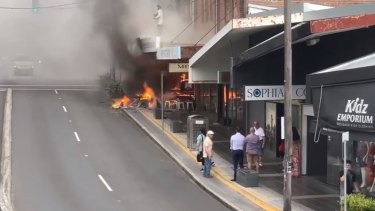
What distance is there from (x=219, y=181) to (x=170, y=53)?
1007cm

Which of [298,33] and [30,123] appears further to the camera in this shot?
[30,123]

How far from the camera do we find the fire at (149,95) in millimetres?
32375

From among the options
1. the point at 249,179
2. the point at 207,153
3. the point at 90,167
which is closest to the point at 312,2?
the point at 207,153

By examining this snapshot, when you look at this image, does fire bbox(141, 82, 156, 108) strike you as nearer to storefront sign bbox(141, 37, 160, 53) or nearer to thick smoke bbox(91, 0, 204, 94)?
thick smoke bbox(91, 0, 204, 94)

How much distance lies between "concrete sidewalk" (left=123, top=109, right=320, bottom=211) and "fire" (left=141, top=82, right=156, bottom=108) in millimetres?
4922

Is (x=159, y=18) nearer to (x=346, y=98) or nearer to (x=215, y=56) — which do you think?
(x=215, y=56)

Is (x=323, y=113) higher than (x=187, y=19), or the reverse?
(x=187, y=19)

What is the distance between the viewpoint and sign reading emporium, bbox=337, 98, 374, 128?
8867 millimetres

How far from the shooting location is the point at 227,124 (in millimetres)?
28922

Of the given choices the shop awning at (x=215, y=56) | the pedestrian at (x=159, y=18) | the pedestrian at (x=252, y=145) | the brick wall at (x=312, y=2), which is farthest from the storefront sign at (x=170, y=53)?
the pedestrian at (x=252, y=145)

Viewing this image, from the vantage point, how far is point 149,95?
33250 millimetres

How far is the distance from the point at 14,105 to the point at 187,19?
10.9m

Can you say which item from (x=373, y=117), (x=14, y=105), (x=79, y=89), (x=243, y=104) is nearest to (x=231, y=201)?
(x=373, y=117)

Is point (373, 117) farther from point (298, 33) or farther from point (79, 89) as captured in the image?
point (79, 89)
